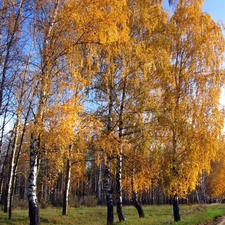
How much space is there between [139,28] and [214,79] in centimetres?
403

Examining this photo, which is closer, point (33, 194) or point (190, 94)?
point (33, 194)

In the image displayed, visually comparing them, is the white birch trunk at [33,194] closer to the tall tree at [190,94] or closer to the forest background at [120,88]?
the forest background at [120,88]

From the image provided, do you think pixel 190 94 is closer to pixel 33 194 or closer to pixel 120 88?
pixel 120 88

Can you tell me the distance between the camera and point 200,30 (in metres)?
13.5

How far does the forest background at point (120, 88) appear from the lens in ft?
27.1

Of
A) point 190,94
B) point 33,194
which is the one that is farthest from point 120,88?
point 33,194

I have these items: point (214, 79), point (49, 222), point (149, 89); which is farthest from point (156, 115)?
point (49, 222)

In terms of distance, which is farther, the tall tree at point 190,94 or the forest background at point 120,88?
the tall tree at point 190,94

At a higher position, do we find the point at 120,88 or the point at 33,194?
the point at 120,88

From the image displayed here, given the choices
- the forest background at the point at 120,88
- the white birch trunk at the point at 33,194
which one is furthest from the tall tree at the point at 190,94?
the white birch trunk at the point at 33,194

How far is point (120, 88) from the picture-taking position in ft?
41.1

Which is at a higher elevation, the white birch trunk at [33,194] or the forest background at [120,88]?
the forest background at [120,88]

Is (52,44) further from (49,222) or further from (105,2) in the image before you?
(49,222)

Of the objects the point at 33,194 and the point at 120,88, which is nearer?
the point at 33,194
